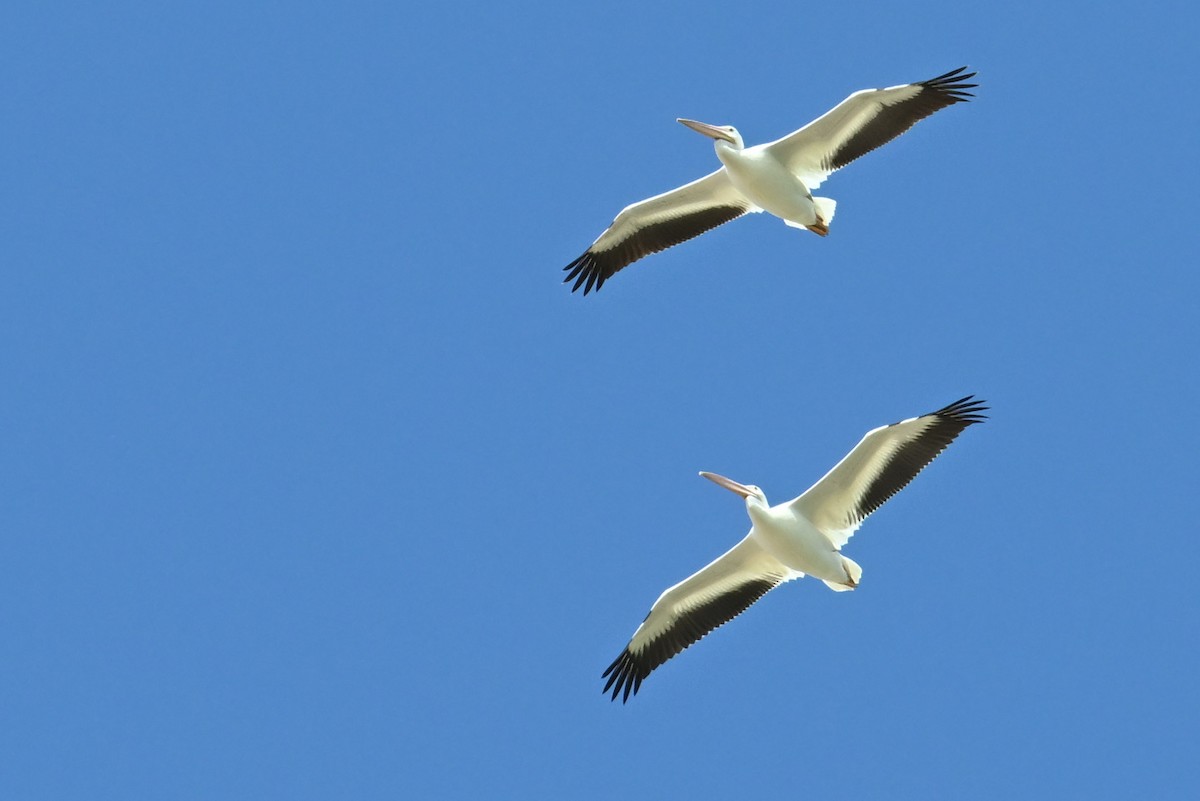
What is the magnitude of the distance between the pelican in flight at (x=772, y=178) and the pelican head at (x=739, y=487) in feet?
9.00

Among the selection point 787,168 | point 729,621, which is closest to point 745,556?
point 729,621

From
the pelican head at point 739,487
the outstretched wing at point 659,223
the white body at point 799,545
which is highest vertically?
the outstretched wing at point 659,223

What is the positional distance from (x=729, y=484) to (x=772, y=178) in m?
3.05

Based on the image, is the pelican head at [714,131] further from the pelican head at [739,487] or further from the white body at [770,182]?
the pelican head at [739,487]

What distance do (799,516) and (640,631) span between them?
2006mm

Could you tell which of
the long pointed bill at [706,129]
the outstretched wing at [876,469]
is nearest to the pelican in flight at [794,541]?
the outstretched wing at [876,469]

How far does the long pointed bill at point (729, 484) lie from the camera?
1898 cm

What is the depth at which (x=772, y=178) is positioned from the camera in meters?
19.6

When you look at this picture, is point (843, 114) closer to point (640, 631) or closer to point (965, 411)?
point (965, 411)

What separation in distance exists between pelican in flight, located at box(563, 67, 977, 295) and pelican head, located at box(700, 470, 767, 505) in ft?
9.00

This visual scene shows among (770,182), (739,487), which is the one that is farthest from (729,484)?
(770,182)

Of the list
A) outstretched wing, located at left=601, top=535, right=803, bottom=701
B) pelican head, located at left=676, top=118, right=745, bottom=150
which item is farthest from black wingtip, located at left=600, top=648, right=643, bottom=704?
pelican head, located at left=676, top=118, right=745, bottom=150

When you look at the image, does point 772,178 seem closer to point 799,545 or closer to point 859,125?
point 859,125

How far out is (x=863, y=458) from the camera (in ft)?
60.2
